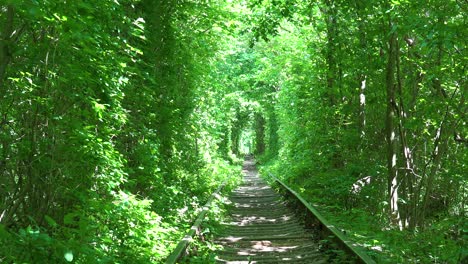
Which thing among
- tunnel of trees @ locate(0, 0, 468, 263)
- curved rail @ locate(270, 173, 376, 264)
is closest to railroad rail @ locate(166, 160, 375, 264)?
curved rail @ locate(270, 173, 376, 264)

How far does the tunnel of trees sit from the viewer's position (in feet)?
13.9

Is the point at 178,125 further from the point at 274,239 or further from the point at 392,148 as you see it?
the point at 392,148

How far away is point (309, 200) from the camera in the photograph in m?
11.9

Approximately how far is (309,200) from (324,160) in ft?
9.30

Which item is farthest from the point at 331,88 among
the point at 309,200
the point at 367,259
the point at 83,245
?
the point at 83,245

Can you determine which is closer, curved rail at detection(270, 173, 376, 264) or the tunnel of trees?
the tunnel of trees

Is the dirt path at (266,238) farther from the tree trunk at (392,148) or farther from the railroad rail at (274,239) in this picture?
the tree trunk at (392,148)

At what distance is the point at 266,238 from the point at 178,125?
3.87 meters

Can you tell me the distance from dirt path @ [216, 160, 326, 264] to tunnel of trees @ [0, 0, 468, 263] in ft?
2.70

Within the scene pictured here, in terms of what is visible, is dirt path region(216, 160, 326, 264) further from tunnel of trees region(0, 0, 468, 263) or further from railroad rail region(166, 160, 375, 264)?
tunnel of trees region(0, 0, 468, 263)

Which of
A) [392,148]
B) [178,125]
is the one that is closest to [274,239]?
[392,148]

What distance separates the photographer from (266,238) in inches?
326

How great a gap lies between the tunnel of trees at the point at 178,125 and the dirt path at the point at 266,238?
82cm

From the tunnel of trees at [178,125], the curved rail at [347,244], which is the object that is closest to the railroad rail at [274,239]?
the curved rail at [347,244]
